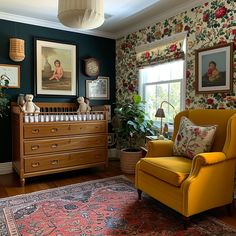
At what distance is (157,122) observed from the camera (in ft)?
12.6

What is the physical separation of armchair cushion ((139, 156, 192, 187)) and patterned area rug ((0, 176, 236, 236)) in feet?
1.25

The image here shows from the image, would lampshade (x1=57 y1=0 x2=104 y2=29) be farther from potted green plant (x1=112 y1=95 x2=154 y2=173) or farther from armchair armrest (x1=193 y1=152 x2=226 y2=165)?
potted green plant (x1=112 y1=95 x2=154 y2=173)

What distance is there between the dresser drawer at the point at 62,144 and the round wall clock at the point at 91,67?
1.23 m

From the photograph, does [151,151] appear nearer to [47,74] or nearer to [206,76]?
[206,76]

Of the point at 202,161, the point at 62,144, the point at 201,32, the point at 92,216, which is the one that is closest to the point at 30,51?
the point at 62,144

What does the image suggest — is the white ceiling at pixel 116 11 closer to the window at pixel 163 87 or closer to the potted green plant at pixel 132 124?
the window at pixel 163 87

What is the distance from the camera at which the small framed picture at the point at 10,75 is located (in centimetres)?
350

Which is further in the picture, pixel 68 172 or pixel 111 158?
pixel 111 158

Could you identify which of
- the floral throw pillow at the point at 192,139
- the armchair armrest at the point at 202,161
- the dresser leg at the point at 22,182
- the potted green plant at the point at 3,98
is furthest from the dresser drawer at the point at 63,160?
the armchair armrest at the point at 202,161

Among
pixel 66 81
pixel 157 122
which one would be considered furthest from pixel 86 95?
pixel 157 122

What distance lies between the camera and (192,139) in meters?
2.44

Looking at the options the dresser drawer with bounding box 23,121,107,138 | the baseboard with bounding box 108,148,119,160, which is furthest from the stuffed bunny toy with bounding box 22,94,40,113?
the baseboard with bounding box 108,148,119,160

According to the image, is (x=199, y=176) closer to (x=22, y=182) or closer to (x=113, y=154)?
(x=22, y=182)

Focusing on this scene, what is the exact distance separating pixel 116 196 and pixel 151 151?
2.14ft
